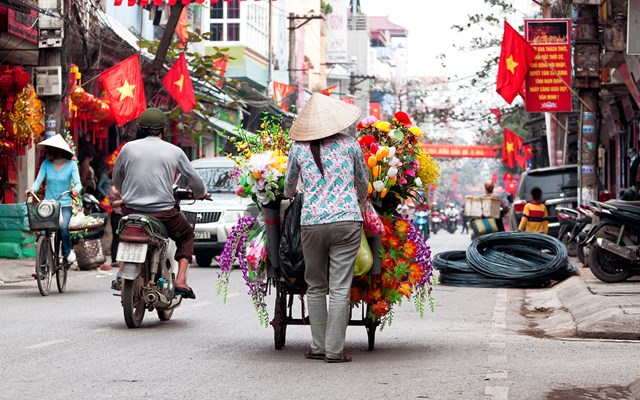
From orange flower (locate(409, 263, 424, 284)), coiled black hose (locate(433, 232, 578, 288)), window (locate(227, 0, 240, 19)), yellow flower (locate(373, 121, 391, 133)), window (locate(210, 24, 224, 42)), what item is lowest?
coiled black hose (locate(433, 232, 578, 288))

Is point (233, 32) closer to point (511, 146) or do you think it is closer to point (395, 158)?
point (511, 146)

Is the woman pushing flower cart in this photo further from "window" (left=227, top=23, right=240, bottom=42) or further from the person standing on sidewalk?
"window" (left=227, top=23, right=240, bottom=42)

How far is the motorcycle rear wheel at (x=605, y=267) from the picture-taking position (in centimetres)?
1587

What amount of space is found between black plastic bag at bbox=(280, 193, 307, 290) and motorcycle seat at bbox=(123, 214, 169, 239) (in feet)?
6.05

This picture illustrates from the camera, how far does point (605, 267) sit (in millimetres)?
15945

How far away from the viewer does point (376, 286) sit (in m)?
8.62

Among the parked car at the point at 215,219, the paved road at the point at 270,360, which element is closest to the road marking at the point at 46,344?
the paved road at the point at 270,360

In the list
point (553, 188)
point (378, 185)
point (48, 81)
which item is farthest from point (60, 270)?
point (553, 188)

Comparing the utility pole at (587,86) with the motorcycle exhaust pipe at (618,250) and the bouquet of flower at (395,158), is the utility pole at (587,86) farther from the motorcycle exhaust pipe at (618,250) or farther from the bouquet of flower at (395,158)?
the bouquet of flower at (395,158)

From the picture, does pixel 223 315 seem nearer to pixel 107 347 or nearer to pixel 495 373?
Result: pixel 107 347

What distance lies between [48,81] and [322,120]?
11824 mm

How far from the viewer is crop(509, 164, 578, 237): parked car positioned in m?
24.2

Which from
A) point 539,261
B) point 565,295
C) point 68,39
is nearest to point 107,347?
point 565,295

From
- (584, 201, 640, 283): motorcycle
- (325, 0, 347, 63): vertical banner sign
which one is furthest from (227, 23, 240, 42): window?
(325, 0, 347, 63): vertical banner sign
